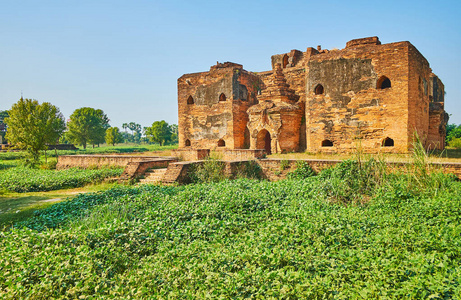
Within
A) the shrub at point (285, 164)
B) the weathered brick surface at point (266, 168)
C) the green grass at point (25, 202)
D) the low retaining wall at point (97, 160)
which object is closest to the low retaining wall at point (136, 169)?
the green grass at point (25, 202)

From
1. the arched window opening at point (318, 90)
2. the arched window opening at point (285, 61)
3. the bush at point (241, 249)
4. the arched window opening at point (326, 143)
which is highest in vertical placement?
the arched window opening at point (285, 61)

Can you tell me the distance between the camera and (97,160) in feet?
47.8

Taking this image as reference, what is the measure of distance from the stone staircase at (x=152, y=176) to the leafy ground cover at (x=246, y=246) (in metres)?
3.10

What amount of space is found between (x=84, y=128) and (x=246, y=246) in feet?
179

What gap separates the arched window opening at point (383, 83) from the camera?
14.7m

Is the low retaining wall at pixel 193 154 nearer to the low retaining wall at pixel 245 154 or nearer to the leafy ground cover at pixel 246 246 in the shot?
the low retaining wall at pixel 245 154

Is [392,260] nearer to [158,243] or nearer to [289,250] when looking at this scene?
[289,250]

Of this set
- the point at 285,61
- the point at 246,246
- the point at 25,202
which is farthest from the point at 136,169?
the point at 285,61

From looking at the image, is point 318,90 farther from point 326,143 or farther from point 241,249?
point 241,249

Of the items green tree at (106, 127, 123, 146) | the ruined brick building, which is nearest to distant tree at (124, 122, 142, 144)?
green tree at (106, 127, 123, 146)

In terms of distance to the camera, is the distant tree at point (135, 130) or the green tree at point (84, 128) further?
the distant tree at point (135, 130)

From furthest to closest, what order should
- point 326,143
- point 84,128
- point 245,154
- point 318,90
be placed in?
point 84,128
point 318,90
point 326,143
point 245,154

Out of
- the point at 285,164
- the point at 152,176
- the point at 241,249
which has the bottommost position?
the point at 241,249

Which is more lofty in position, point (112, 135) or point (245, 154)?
point (112, 135)
